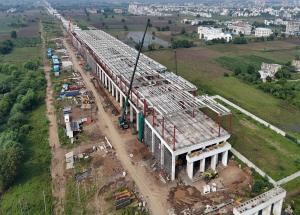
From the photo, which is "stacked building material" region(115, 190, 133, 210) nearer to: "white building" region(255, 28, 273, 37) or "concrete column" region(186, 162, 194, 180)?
"concrete column" region(186, 162, 194, 180)

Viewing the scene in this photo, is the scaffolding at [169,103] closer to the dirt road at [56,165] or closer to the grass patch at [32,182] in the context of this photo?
the dirt road at [56,165]

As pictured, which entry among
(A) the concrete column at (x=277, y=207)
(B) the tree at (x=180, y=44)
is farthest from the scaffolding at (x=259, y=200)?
(B) the tree at (x=180, y=44)

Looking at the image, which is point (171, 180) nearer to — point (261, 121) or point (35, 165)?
point (35, 165)

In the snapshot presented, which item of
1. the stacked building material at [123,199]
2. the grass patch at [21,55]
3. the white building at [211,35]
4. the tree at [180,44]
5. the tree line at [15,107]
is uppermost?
the white building at [211,35]

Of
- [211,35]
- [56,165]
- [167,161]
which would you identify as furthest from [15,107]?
[211,35]

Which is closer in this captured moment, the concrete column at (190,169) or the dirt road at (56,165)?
the dirt road at (56,165)
